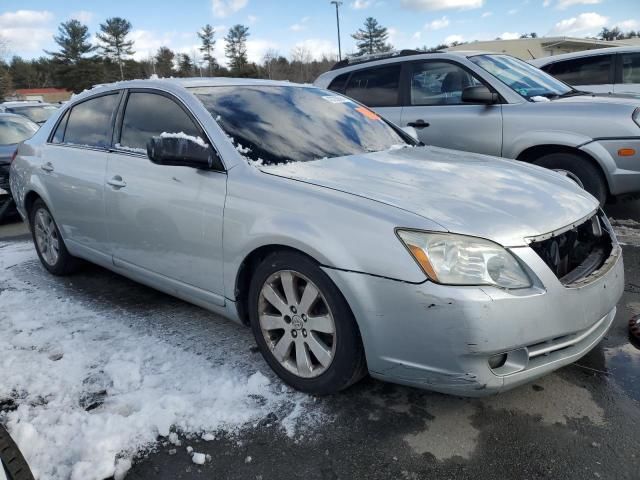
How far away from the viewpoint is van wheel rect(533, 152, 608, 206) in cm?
493

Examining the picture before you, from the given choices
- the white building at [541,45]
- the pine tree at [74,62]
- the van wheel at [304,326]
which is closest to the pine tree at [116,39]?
the pine tree at [74,62]

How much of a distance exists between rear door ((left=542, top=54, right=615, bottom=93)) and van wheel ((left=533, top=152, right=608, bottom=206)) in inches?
141

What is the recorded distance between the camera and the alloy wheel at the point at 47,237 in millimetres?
4492

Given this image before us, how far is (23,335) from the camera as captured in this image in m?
3.42

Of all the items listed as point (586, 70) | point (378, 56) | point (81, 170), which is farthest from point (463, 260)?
point (586, 70)

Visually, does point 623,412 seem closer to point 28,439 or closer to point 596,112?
point 28,439

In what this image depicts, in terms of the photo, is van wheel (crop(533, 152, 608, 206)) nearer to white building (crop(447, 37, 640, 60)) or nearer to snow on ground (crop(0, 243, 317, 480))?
snow on ground (crop(0, 243, 317, 480))

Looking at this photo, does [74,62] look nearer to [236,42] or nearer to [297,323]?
[236,42]

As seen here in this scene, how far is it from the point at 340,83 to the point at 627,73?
4465 mm

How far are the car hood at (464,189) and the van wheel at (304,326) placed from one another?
18.1 inches

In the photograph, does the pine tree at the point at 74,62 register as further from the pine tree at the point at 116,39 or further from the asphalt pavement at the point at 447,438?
the asphalt pavement at the point at 447,438

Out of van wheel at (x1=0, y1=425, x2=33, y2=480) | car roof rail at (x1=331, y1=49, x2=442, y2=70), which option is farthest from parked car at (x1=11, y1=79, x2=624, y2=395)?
car roof rail at (x1=331, y1=49, x2=442, y2=70)

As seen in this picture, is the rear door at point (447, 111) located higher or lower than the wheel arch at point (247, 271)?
higher

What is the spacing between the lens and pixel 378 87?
633 centimetres
